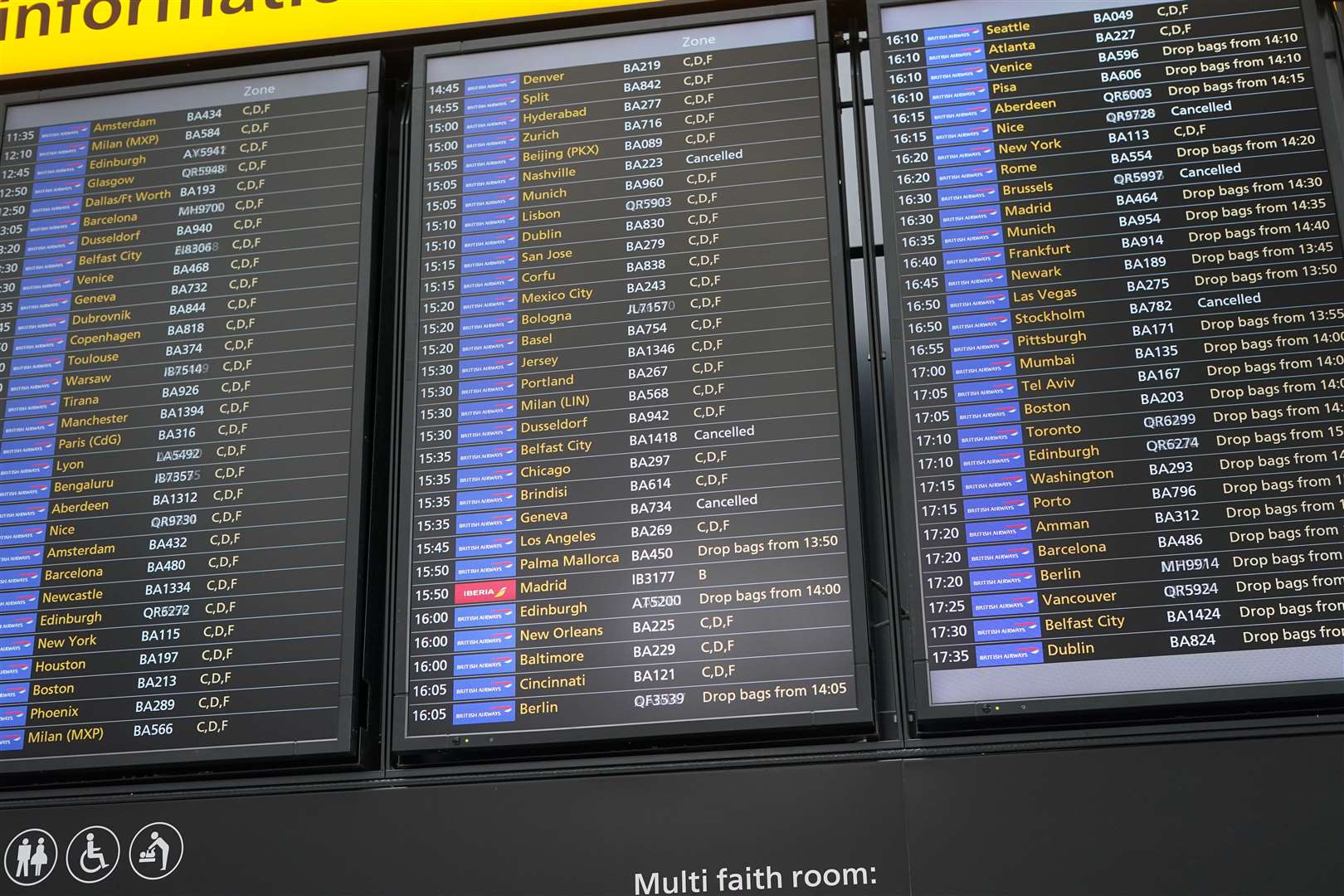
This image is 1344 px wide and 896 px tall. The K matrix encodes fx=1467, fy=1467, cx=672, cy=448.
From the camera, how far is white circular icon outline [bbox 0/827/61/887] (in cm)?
412

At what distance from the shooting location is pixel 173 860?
161 inches

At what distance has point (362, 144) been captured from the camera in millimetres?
4820

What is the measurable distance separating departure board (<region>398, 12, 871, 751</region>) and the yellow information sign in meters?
0.20

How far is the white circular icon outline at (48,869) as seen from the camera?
412 centimetres

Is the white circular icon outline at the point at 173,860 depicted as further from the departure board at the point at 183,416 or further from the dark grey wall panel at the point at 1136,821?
the dark grey wall panel at the point at 1136,821

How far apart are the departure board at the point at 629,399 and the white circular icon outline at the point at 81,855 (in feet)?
2.92

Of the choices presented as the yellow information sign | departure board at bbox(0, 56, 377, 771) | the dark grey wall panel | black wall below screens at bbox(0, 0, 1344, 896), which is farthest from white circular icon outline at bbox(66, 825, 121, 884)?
the yellow information sign

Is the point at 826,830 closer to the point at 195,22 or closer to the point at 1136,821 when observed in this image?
the point at 1136,821

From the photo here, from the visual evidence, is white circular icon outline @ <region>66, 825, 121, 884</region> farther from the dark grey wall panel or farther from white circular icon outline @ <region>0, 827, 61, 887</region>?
the dark grey wall panel

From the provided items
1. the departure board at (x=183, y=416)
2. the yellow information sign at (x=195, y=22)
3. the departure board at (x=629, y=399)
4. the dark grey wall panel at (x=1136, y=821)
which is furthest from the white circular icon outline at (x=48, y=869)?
the yellow information sign at (x=195, y=22)

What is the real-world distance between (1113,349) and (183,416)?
281 cm

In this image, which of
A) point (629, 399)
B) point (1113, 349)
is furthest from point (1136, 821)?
point (629, 399)

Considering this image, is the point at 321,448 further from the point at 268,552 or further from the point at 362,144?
the point at 362,144

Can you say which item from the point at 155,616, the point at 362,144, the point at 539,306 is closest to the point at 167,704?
the point at 155,616
